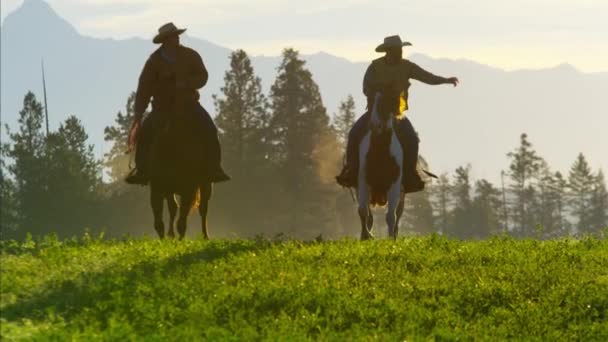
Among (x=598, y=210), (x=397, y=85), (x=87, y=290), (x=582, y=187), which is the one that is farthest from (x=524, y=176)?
(x=87, y=290)

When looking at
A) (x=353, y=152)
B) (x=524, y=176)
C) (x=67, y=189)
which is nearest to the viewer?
(x=353, y=152)

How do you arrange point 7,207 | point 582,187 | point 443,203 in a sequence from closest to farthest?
point 7,207
point 582,187
point 443,203

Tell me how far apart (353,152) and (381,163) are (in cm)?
85

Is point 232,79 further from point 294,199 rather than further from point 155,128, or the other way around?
point 155,128

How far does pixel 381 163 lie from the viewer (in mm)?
20469

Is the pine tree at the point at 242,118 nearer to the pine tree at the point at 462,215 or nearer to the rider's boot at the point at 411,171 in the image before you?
the pine tree at the point at 462,215

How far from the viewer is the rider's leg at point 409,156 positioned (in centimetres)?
2061

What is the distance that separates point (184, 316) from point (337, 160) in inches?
3847

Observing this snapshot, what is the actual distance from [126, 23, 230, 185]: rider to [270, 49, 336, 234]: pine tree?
8141cm

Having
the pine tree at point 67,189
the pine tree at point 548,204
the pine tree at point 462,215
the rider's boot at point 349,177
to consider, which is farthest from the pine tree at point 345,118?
the rider's boot at point 349,177

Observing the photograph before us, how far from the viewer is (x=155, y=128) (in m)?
19.4

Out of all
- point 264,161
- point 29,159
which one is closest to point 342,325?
point 29,159

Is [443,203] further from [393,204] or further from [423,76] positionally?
[393,204]

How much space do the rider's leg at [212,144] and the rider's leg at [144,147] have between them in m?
0.79
